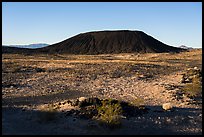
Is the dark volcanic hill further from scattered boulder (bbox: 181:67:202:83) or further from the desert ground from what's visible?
the desert ground

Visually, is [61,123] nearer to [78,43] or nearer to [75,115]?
[75,115]

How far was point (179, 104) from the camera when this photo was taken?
1544cm

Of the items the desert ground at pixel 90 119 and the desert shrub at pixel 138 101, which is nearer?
the desert ground at pixel 90 119

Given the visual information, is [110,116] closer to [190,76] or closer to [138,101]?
[138,101]

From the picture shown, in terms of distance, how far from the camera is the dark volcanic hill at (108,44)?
111 m

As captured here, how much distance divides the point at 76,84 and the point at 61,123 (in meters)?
10.9

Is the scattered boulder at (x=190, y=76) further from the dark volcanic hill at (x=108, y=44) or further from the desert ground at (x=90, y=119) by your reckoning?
the dark volcanic hill at (x=108, y=44)

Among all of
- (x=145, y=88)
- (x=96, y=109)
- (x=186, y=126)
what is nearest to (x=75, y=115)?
(x=96, y=109)

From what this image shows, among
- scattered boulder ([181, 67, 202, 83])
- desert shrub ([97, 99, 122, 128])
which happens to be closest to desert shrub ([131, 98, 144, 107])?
desert shrub ([97, 99, 122, 128])

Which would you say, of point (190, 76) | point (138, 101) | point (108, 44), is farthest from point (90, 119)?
point (108, 44)

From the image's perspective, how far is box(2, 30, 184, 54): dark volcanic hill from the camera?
11138cm

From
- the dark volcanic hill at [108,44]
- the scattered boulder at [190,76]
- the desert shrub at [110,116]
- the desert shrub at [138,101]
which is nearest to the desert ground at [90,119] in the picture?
the desert shrub at [138,101]

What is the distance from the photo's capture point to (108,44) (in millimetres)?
117062

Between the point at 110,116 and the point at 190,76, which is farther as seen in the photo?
the point at 190,76
